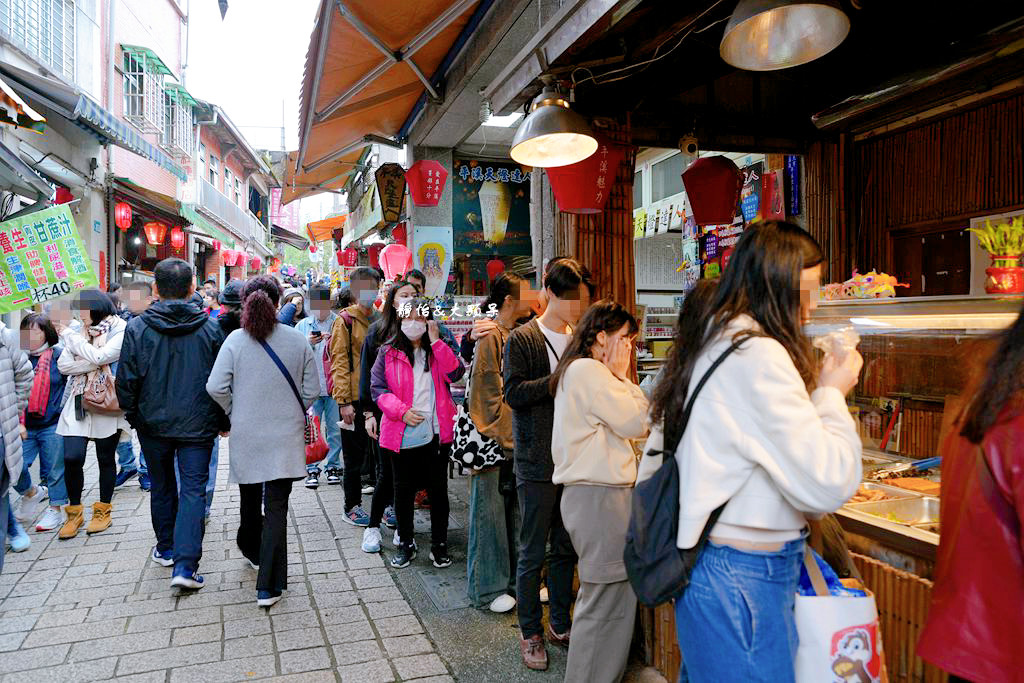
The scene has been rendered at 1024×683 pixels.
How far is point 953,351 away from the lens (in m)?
3.23

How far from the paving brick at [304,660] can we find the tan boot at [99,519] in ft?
10.2

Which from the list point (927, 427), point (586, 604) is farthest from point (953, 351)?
point (586, 604)

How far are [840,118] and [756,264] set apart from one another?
3844 millimetres

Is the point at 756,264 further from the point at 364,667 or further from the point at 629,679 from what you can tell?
the point at 364,667

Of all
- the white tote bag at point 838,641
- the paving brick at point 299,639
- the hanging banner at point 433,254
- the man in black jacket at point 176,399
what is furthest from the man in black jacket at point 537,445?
the hanging banner at point 433,254

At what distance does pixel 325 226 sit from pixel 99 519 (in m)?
18.3

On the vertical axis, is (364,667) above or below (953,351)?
below

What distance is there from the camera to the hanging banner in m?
10.6

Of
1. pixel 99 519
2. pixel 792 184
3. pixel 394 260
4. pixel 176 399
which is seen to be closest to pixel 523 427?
pixel 176 399

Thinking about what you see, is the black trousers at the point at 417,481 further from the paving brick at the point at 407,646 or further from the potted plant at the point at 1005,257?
the potted plant at the point at 1005,257

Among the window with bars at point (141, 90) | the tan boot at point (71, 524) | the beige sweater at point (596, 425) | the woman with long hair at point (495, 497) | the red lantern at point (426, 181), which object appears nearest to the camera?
the beige sweater at point (596, 425)

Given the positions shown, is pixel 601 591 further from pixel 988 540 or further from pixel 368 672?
pixel 988 540

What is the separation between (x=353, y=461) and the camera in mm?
6414

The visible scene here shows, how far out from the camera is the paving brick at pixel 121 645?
3.91 meters
